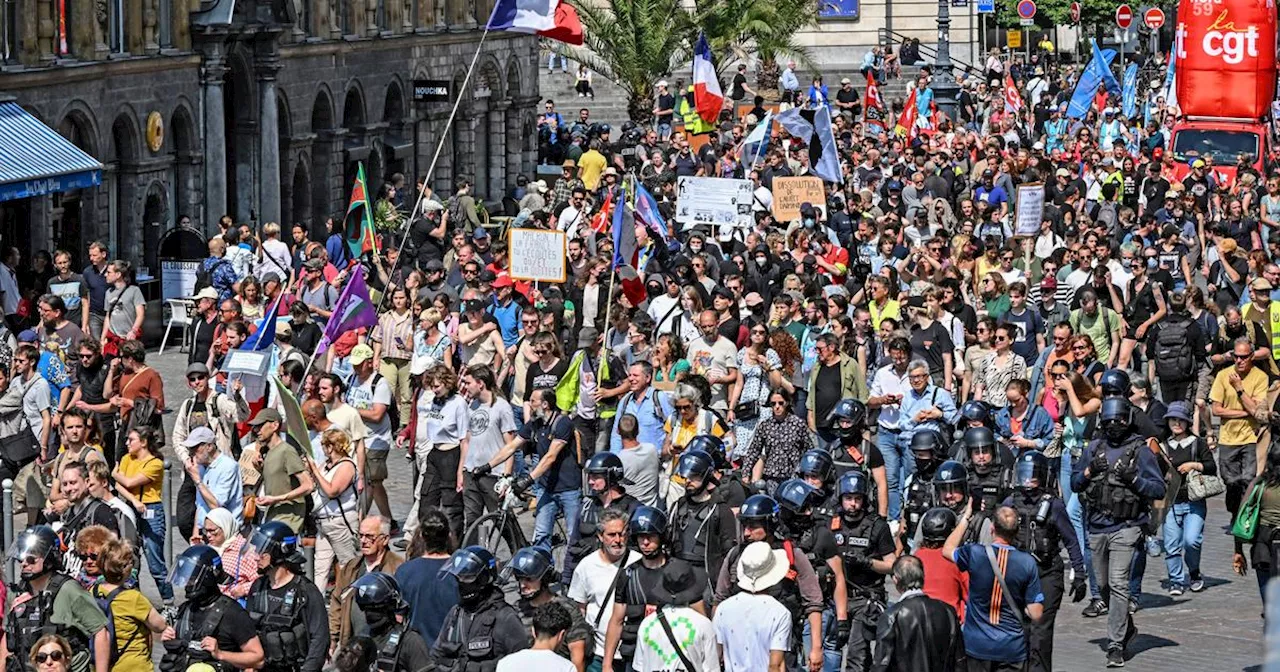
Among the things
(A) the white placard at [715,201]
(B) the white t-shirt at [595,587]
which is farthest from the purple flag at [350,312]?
(A) the white placard at [715,201]

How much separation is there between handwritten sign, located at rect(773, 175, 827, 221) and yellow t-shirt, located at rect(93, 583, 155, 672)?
16.6 meters

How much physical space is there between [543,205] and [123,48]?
722 cm

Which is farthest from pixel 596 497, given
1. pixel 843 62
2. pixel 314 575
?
pixel 843 62

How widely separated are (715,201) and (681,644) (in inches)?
640

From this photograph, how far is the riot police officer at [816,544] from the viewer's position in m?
13.1

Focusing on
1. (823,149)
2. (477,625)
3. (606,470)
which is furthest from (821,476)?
(823,149)

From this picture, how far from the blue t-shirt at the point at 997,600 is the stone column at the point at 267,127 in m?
23.5

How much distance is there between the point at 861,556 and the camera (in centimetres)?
1328

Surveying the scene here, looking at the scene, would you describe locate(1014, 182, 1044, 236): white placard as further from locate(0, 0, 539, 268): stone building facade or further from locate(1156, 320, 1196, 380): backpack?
locate(0, 0, 539, 268): stone building facade

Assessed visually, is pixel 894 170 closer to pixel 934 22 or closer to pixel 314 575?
pixel 314 575

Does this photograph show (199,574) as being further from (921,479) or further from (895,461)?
(895,461)

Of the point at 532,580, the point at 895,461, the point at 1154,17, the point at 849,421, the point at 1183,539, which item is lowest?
the point at 1183,539

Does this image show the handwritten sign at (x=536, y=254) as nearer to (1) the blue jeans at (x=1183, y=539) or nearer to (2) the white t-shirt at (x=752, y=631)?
(1) the blue jeans at (x=1183, y=539)

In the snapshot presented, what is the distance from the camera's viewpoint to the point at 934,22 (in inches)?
2825
